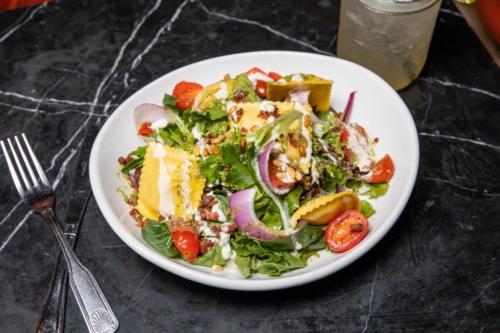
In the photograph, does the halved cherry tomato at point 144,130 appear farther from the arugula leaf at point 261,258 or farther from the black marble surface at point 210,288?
the arugula leaf at point 261,258

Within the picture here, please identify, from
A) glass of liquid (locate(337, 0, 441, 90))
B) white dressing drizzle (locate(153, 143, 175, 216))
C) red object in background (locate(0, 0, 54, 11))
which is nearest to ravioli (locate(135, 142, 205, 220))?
white dressing drizzle (locate(153, 143, 175, 216))

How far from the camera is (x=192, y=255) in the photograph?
1838mm

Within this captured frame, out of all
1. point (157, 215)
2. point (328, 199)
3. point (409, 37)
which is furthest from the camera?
point (409, 37)

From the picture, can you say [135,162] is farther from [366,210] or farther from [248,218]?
[366,210]

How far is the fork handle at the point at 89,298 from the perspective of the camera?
1884mm

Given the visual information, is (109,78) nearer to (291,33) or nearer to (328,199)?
(291,33)

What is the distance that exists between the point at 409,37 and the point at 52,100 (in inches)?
66.5

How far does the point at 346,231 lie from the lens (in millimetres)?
1835

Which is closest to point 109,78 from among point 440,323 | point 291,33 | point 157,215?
point 291,33

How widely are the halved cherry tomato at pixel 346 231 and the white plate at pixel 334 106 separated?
30 mm

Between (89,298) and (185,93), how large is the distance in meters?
0.90

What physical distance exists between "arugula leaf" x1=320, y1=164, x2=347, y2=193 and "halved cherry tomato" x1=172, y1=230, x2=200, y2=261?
0.49m

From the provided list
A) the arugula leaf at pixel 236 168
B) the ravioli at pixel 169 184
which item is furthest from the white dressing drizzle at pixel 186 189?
the arugula leaf at pixel 236 168

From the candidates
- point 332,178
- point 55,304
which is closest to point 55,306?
point 55,304
